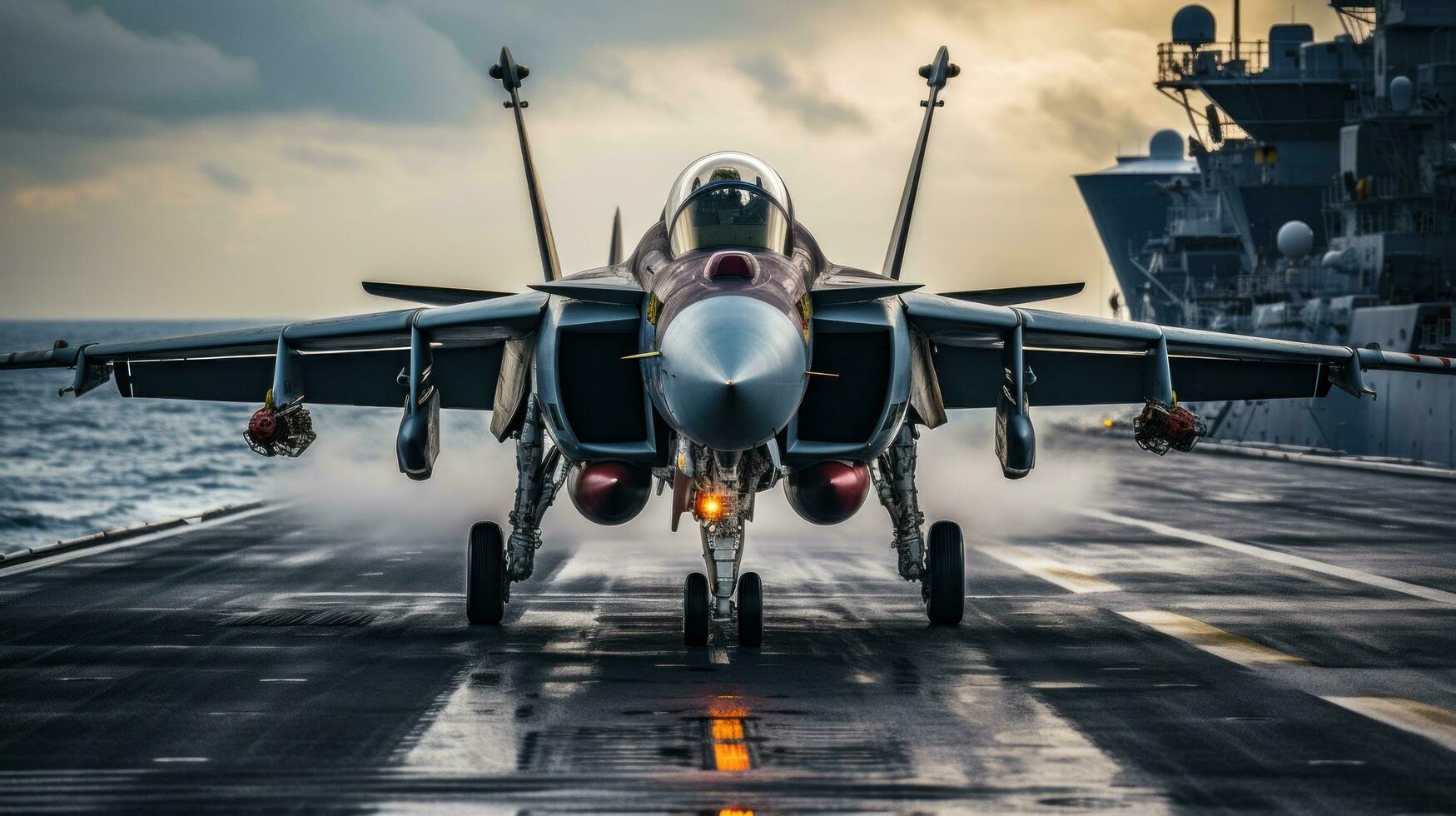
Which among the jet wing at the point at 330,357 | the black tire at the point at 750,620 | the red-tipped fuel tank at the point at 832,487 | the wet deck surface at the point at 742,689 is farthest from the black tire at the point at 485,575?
the red-tipped fuel tank at the point at 832,487

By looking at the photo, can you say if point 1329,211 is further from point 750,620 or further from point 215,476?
point 750,620

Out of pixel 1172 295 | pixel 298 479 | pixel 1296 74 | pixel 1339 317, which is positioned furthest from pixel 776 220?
pixel 1172 295

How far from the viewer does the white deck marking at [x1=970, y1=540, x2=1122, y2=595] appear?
17.1 meters

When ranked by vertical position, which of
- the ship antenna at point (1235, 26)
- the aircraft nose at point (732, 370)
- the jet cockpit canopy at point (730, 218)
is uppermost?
the ship antenna at point (1235, 26)

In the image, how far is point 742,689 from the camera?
10.6 m

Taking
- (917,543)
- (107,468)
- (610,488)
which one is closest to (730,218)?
(610,488)

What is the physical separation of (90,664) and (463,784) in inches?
200

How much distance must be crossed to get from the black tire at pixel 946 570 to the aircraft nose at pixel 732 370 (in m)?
4.06

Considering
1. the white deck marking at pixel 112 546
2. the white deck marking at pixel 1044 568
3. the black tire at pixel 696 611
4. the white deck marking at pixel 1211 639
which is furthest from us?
the white deck marking at pixel 112 546

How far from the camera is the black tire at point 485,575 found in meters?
13.8

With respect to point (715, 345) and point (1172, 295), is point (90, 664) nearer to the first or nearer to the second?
point (715, 345)

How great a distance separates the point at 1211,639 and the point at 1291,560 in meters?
7.43

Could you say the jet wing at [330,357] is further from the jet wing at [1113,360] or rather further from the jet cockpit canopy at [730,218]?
the jet wing at [1113,360]

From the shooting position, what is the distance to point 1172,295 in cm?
6619
